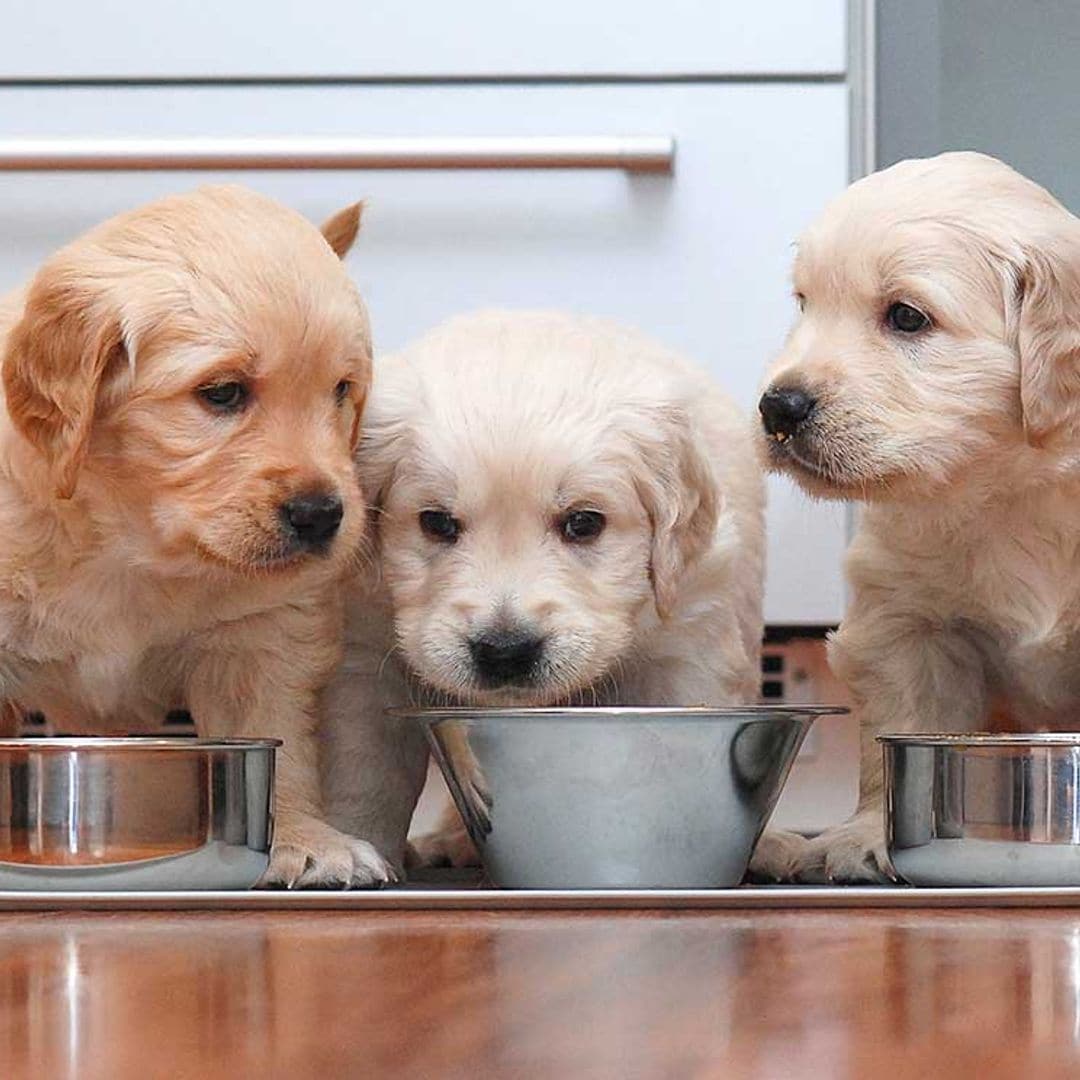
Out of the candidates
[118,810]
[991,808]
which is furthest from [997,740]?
[118,810]

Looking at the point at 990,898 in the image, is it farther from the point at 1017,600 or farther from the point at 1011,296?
the point at 1011,296

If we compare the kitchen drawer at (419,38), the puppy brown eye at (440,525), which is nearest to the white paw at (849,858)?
the puppy brown eye at (440,525)

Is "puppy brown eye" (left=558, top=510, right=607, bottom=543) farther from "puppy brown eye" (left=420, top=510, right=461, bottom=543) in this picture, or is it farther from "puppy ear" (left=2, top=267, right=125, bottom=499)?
"puppy ear" (left=2, top=267, right=125, bottom=499)

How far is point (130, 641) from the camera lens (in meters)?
2.09

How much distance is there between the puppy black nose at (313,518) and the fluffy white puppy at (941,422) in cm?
49

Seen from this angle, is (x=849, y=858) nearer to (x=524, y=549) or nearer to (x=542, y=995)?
(x=524, y=549)

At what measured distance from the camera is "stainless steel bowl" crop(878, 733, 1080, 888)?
5.87 ft

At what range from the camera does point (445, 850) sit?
2516mm

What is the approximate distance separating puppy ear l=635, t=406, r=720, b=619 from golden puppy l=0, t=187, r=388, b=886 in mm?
340

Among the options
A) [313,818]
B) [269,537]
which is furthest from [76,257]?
[313,818]

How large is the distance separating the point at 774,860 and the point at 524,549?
43 cm

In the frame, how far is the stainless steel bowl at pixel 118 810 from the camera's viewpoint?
Answer: 1.77m

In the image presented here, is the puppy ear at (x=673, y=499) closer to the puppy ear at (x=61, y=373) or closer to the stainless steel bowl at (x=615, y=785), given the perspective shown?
the stainless steel bowl at (x=615, y=785)

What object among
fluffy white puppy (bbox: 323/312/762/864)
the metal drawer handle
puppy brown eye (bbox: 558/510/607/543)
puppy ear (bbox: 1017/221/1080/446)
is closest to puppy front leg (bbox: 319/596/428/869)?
fluffy white puppy (bbox: 323/312/762/864)
